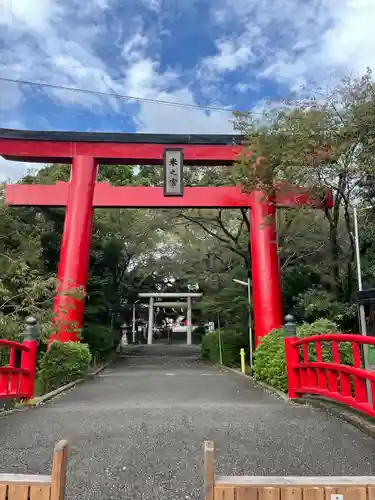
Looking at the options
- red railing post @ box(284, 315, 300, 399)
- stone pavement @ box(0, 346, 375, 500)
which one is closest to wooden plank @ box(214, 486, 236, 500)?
stone pavement @ box(0, 346, 375, 500)

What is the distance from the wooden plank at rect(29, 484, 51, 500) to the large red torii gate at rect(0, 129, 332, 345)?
11501 mm

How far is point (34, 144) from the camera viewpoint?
13.6 m

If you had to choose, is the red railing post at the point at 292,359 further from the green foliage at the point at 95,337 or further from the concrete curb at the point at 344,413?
the green foliage at the point at 95,337

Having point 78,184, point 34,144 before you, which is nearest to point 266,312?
point 78,184

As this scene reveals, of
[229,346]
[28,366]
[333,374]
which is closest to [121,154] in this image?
[28,366]

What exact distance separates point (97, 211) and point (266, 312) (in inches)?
415

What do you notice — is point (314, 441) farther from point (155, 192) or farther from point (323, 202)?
point (155, 192)

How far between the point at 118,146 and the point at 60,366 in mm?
6997

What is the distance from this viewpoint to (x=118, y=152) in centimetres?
1387

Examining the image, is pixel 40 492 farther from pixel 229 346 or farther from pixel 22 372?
pixel 229 346

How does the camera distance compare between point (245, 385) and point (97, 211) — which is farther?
point (97, 211)

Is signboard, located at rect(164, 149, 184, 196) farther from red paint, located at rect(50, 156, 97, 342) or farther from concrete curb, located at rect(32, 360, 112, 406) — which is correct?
concrete curb, located at rect(32, 360, 112, 406)

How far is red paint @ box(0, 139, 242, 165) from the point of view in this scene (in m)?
13.6

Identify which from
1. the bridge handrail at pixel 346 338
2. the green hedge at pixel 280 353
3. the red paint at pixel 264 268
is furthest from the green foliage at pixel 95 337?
the bridge handrail at pixel 346 338
